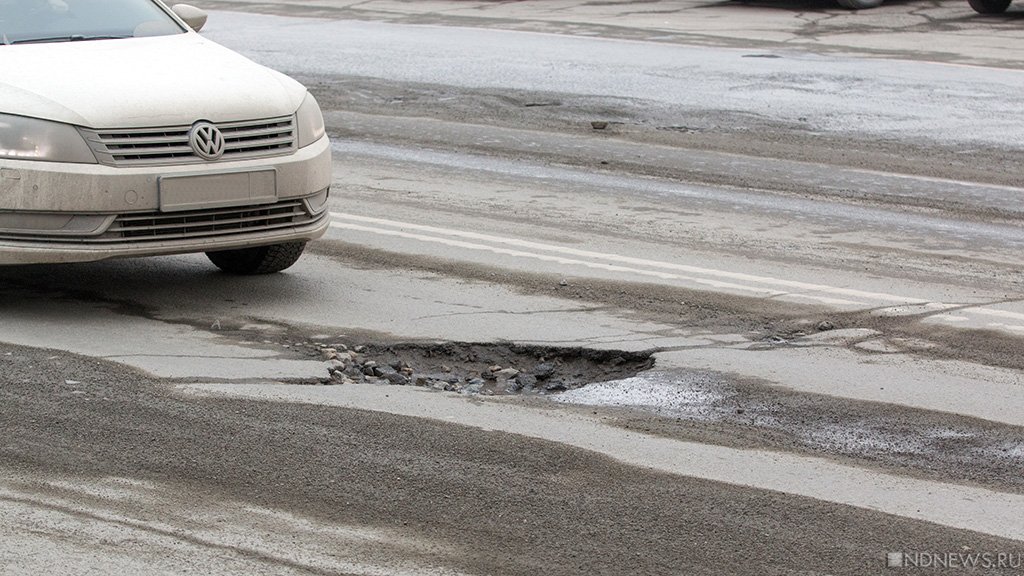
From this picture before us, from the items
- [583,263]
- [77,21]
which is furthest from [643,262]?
[77,21]

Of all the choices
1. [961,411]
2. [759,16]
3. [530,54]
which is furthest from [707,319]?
[759,16]

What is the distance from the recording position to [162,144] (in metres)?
7.18

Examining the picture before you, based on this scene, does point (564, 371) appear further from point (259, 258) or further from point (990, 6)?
point (990, 6)

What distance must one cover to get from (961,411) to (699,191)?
5.07 meters

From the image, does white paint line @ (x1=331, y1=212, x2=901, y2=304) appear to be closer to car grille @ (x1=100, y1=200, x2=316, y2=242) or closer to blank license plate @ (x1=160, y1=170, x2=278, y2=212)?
car grille @ (x1=100, y1=200, x2=316, y2=242)

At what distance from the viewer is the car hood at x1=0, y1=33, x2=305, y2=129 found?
7.16 meters

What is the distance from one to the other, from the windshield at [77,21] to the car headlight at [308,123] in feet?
3.85

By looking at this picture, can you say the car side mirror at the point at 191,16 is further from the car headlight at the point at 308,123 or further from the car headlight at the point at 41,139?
the car headlight at the point at 41,139

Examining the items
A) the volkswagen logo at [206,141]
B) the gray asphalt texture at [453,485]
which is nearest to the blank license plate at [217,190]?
the volkswagen logo at [206,141]

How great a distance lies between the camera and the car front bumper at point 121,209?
7.07 meters

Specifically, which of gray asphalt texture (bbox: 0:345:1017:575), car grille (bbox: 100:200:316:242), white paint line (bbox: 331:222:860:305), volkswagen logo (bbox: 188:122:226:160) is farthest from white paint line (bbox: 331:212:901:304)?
gray asphalt texture (bbox: 0:345:1017:575)

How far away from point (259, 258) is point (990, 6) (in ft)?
54.8

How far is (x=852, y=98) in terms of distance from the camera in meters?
15.1

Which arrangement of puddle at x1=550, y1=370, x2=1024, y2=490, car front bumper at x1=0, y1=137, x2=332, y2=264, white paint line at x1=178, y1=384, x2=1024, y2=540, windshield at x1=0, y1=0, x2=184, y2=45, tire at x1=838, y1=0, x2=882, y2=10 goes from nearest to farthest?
white paint line at x1=178, y1=384, x2=1024, y2=540 < puddle at x1=550, y1=370, x2=1024, y2=490 < car front bumper at x1=0, y1=137, x2=332, y2=264 < windshield at x1=0, y1=0, x2=184, y2=45 < tire at x1=838, y1=0, x2=882, y2=10
